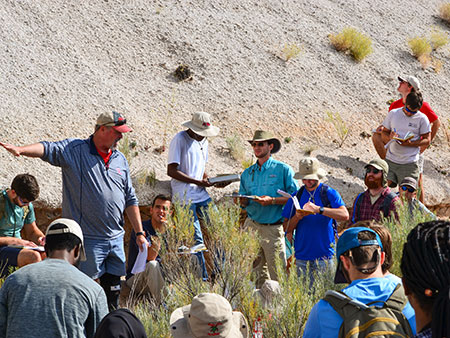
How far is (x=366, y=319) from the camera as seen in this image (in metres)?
3.60

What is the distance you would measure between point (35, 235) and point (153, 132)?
385cm

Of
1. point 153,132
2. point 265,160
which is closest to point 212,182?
point 265,160

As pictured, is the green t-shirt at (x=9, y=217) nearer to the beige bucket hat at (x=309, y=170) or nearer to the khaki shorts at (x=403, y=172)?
the beige bucket hat at (x=309, y=170)

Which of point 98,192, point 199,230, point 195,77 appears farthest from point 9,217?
point 195,77

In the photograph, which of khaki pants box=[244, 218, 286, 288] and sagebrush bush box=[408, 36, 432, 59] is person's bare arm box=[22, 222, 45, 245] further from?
sagebrush bush box=[408, 36, 432, 59]

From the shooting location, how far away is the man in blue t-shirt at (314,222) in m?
6.93

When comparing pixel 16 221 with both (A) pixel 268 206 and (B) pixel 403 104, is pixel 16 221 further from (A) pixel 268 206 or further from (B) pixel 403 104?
(B) pixel 403 104

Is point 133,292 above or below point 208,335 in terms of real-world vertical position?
below

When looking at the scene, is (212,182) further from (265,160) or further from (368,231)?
(368,231)

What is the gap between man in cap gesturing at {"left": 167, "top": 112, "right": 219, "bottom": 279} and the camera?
8.06m

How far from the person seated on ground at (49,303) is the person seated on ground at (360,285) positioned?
131 cm

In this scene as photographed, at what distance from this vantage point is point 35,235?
707cm

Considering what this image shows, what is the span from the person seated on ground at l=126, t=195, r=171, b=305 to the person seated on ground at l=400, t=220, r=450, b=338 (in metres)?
4.17

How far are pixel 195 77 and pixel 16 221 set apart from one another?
628 centimetres
